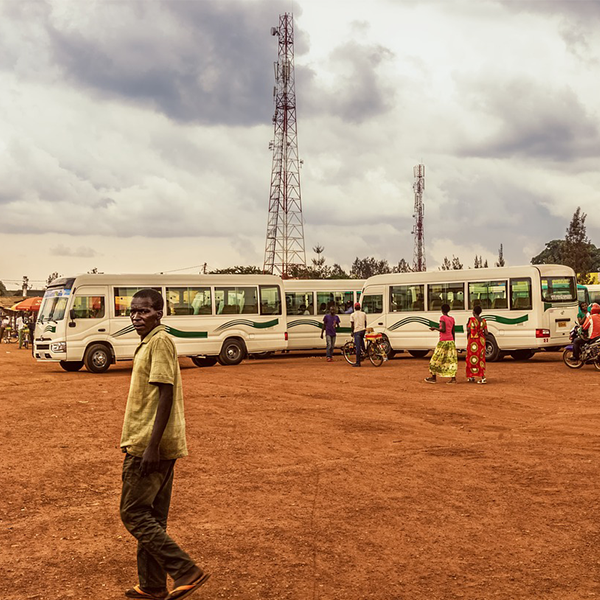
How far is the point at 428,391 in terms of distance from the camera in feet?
54.4

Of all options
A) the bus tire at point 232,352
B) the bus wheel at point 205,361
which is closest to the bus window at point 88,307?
the bus wheel at point 205,361

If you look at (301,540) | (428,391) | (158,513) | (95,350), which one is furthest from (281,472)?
(95,350)

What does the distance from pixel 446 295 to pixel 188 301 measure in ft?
26.9

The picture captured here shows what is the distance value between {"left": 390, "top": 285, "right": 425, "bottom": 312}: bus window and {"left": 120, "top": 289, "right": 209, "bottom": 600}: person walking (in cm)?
2218

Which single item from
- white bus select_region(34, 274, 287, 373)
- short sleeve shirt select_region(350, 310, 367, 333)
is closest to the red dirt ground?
white bus select_region(34, 274, 287, 373)

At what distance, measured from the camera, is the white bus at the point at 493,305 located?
944 inches

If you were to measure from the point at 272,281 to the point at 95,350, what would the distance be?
631 centimetres

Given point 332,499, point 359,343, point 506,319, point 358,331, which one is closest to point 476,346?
point 359,343

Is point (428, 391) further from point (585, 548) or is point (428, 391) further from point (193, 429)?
point (585, 548)

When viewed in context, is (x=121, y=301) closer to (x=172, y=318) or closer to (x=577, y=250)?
(x=172, y=318)

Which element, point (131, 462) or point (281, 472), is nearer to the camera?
point (131, 462)

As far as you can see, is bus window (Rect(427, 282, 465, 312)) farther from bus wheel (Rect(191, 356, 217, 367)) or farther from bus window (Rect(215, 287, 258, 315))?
bus wheel (Rect(191, 356, 217, 367))

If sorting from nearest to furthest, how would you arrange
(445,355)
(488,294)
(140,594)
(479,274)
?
(140,594) < (445,355) < (488,294) < (479,274)

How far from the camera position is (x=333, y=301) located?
30.9 m
